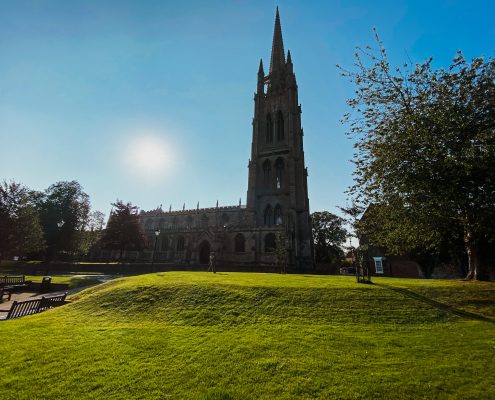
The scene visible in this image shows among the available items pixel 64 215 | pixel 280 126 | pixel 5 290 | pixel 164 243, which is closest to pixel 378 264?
pixel 280 126

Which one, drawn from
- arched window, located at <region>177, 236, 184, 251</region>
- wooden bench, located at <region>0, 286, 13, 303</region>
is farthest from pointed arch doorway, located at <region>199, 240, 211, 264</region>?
wooden bench, located at <region>0, 286, 13, 303</region>

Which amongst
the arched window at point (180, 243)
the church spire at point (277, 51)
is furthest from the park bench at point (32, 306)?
the church spire at point (277, 51)

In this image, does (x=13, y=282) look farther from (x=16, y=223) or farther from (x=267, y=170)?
(x=267, y=170)

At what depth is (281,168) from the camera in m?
50.3

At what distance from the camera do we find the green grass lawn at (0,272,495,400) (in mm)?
4934

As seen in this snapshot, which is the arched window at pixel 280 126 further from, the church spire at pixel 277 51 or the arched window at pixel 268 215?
the arched window at pixel 268 215

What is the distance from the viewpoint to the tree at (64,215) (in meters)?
42.1

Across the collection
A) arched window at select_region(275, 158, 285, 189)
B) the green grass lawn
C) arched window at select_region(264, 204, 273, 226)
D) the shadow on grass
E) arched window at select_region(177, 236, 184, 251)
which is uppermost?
arched window at select_region(275, 158, 285, 189)

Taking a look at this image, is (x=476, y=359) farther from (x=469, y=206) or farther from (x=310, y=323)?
(x=469, y=206)

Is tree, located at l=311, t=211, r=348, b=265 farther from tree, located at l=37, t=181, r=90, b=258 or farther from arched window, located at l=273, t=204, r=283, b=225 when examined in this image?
tree, located at l=37, t=181, r=90, b=258

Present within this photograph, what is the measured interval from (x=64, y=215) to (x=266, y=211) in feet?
108

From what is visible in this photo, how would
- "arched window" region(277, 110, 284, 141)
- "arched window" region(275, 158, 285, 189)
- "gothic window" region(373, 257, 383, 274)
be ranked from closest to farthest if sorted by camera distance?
"gothic window" region(373, 257, 383, 274) < "arched window" region(275, 158, 285, 189) < "arched window" region(277, 110, 284, 141)

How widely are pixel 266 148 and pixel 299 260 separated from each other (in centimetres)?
2211

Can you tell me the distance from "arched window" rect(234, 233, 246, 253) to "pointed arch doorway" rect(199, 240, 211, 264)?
430cm
